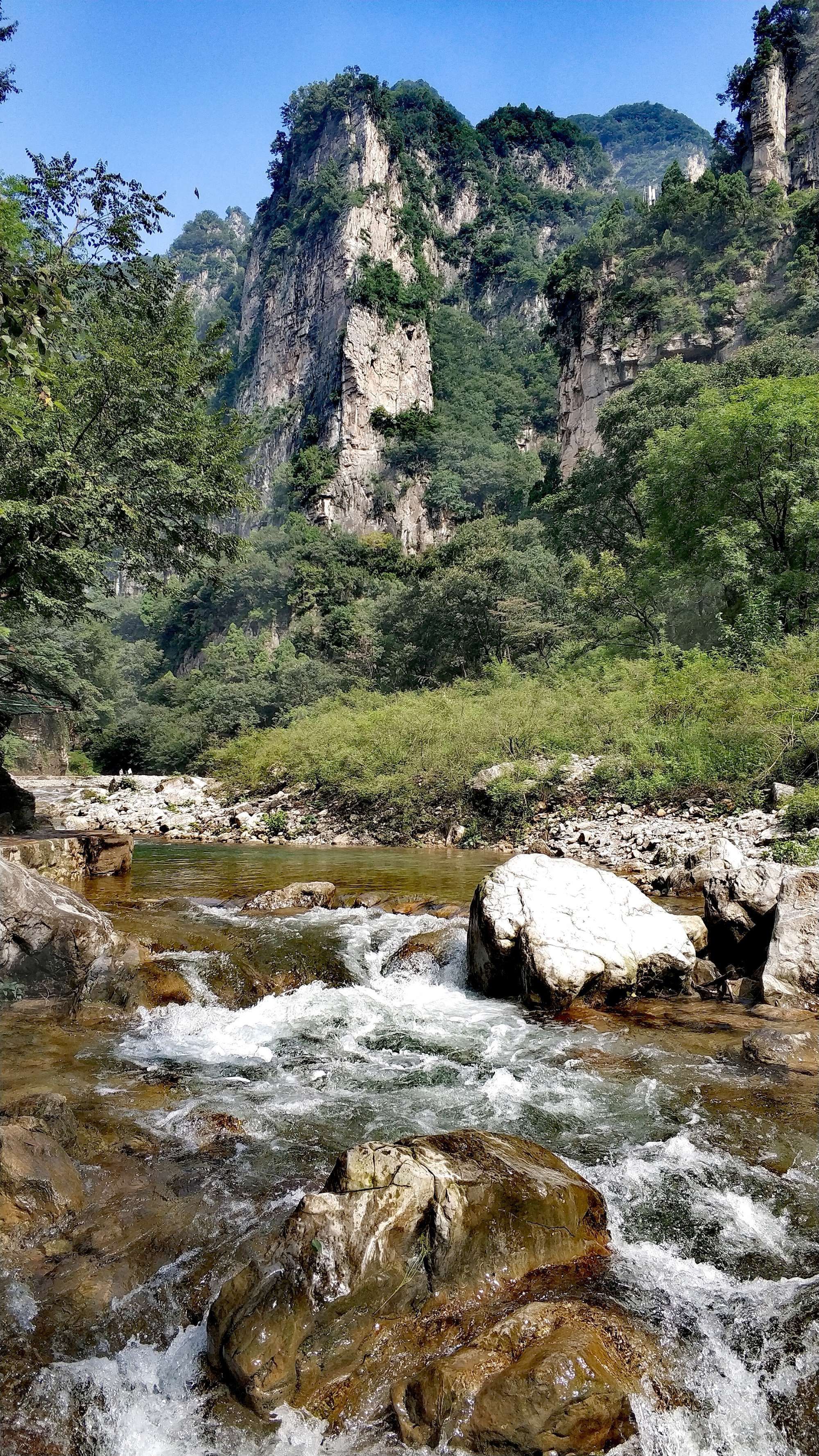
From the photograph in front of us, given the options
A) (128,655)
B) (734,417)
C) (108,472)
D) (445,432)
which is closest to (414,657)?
(734,417)

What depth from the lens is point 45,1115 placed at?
4035mm

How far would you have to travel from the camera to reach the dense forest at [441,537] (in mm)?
12633

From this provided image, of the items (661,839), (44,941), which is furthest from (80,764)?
(44,941)

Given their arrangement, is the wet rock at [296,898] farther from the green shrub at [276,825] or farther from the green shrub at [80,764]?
the green shrub at [80,764]

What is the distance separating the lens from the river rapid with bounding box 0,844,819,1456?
8.14 ft

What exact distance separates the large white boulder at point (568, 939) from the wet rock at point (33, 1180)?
3.98 m

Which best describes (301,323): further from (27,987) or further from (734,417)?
(27,987)

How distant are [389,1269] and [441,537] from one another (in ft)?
201

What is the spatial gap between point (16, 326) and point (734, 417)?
61.1 feet

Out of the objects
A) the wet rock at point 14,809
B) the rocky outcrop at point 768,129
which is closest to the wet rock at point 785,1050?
the wet rock at point 14,809

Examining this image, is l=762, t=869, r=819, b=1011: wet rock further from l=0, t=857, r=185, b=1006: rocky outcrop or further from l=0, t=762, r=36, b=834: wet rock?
l=0, t=762, r=36, b=834: wet rock

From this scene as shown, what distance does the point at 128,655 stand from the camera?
179 ft

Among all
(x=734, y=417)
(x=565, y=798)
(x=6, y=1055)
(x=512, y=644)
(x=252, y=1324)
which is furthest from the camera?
(x=512, y=644)

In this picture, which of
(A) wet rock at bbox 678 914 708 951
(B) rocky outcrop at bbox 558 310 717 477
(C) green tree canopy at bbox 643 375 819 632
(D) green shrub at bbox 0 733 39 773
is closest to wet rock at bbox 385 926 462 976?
(A) wet rock at bbox 678 914 708 951
